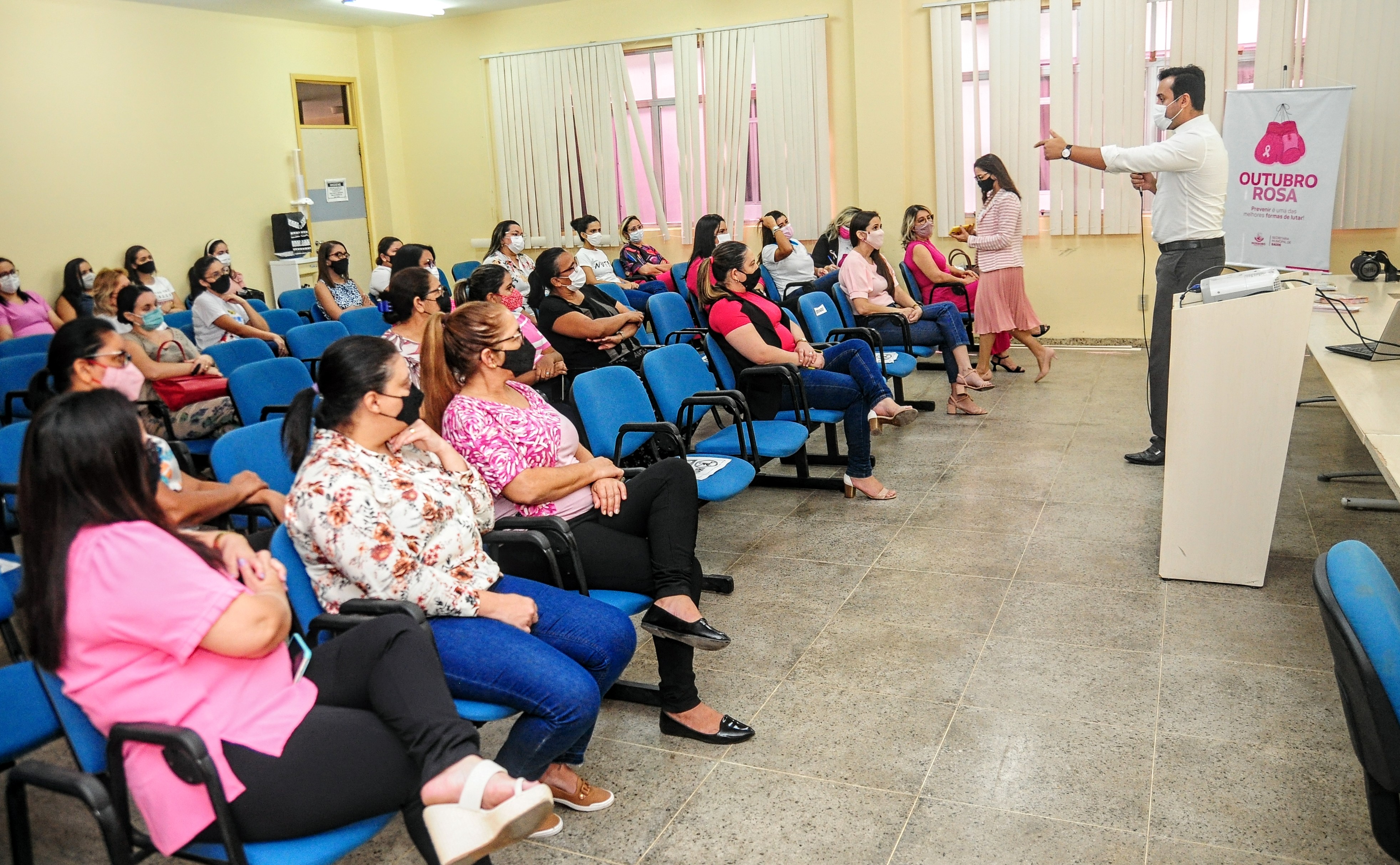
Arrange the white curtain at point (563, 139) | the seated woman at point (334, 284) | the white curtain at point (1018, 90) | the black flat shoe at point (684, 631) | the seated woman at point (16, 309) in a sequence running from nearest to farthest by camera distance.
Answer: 1. the black flat shoe at point (684, 631)
2. the seated woman at point (16, 309)
3. the seated woman at point (334, 284)
4. the white curtain at point (1018, 90)
5. the white curtain at point (563, 139)

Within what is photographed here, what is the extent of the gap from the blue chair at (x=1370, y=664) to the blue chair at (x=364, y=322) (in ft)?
17.6

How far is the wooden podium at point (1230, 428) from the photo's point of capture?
3.47 m

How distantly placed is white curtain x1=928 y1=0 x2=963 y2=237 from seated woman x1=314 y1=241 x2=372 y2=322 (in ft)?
15.6

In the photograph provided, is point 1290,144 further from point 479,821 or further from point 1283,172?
point 479,821

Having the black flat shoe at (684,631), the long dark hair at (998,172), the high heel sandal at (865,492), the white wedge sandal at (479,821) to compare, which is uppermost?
the long dark hair at (998,172)

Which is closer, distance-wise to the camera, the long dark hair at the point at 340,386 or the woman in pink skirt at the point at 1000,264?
the long dark hair at the point at 340,386

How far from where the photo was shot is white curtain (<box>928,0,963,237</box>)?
855 cm

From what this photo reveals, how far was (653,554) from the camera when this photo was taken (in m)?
2.86

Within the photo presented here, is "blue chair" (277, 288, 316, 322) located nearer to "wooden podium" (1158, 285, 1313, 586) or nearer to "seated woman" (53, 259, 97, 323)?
"seated woman" (53, 259, 97, 323)

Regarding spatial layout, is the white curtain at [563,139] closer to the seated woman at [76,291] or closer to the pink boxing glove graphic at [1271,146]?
the seated woman at [76,291]

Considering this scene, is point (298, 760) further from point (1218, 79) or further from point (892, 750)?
point (1218, 79)

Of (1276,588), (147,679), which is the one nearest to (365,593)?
(147,679)

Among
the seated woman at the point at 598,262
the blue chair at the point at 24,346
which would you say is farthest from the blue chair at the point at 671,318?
the blue chair at the point at 24,346

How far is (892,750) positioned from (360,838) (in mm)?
1451
